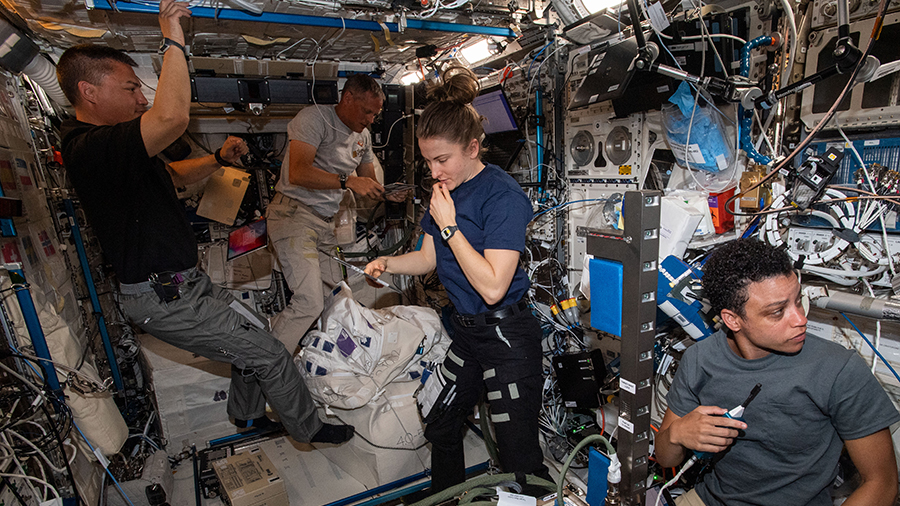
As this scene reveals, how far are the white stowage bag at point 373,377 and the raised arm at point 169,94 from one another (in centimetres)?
176

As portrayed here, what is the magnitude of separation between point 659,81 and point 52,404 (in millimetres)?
3353

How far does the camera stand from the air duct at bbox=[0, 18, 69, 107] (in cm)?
246

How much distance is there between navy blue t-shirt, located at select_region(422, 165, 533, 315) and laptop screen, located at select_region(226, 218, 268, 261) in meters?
3.28

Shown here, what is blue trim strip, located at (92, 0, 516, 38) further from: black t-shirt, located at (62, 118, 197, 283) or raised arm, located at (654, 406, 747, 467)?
raised arm, located at (654, 406, 747, 467)

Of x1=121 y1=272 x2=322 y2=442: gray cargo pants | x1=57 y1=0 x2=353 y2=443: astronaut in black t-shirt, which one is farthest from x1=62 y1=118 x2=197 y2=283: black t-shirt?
x1=121 y1=272 x2=322 y2=442: gray cargo pants

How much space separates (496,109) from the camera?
3.50 meters

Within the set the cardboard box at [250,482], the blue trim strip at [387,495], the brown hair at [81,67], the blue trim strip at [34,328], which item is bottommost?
the blue trim strip at [387,495]

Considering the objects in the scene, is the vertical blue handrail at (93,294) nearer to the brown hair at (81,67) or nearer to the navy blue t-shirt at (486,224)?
the brown hair at (81,67)

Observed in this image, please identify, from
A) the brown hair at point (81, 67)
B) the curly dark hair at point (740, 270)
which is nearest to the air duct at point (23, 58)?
the brown hair at point (81, 67)

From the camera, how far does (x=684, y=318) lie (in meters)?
2.25

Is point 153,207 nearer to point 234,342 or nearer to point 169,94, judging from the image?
point 169,94

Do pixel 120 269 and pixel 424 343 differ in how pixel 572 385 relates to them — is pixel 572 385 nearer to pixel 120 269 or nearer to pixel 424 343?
pixel 424 343

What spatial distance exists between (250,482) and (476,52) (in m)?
3.62

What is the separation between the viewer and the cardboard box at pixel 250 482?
2.64 metres
